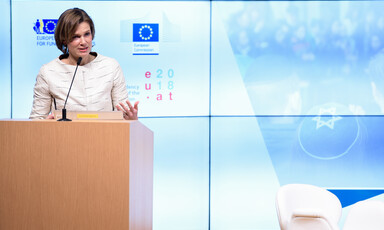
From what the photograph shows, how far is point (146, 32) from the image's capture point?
466 cm

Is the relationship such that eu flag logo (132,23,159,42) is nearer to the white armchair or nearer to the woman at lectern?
the woman at lectern

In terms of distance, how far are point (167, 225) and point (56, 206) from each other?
2857 millimetres

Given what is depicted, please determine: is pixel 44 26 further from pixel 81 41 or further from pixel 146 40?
pixel 81 41

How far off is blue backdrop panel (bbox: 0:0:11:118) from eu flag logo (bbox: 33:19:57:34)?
0.26m

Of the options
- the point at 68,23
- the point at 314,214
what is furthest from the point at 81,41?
the point at 314,214

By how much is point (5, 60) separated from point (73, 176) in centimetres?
295

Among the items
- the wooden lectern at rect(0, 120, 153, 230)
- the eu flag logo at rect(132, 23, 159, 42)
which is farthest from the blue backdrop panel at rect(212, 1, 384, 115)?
the wooden lectern at rect(0, 120, 153, 230)

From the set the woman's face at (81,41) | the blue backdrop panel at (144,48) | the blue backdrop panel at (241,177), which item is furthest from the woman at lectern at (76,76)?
the blue backdrop panel at (241,177)

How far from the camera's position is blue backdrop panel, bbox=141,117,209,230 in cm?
468

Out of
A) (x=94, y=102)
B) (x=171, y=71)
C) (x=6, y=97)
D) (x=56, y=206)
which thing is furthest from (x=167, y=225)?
(x=56, y=206)

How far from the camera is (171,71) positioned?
468 centimetres

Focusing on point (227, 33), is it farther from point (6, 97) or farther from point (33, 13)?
point (6, 97)

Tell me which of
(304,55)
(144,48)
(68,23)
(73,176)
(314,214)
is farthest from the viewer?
(304,55)

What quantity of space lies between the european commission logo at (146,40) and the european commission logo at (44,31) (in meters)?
0.78
